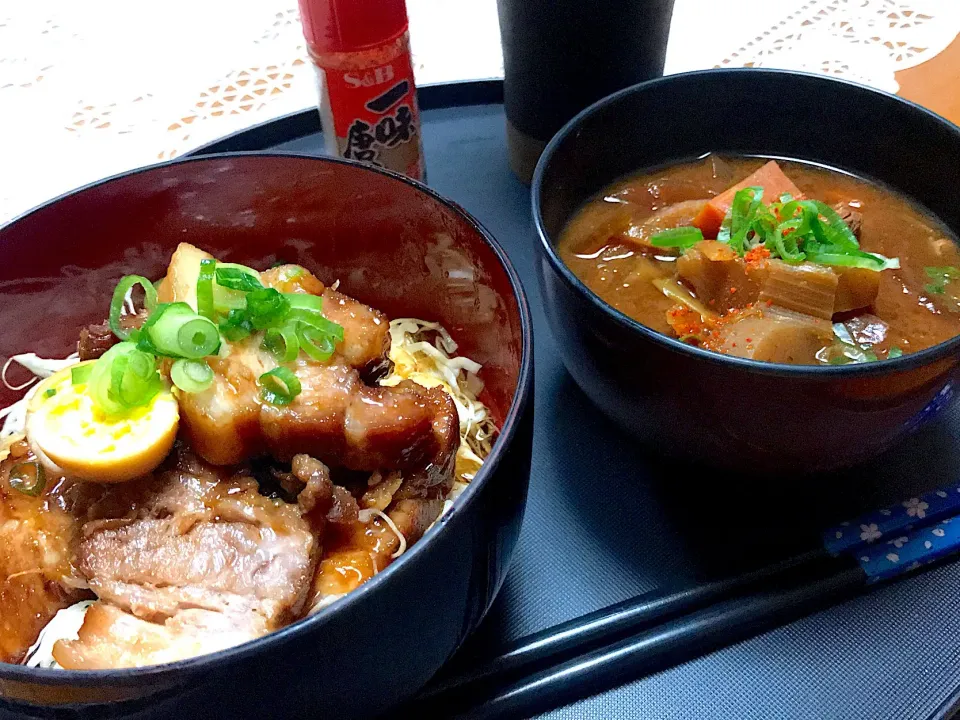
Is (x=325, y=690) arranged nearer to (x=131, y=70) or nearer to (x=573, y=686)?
(x=573, y=686)

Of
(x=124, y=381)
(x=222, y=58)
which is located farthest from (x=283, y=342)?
(x=222, y=58)

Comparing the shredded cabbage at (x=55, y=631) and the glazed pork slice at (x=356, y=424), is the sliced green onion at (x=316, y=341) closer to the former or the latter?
the glazed pork slice at (x=356, y=424)

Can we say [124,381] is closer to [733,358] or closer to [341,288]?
[341,288]

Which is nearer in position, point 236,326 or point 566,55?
point 236,326

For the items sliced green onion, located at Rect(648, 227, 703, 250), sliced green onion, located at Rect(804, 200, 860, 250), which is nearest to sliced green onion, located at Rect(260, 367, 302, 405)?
sliced green onion, located at Rect(648, 227, 703, 250)

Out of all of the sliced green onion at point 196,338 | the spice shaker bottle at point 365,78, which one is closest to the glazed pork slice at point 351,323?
the sliced green onion at point 196,338
